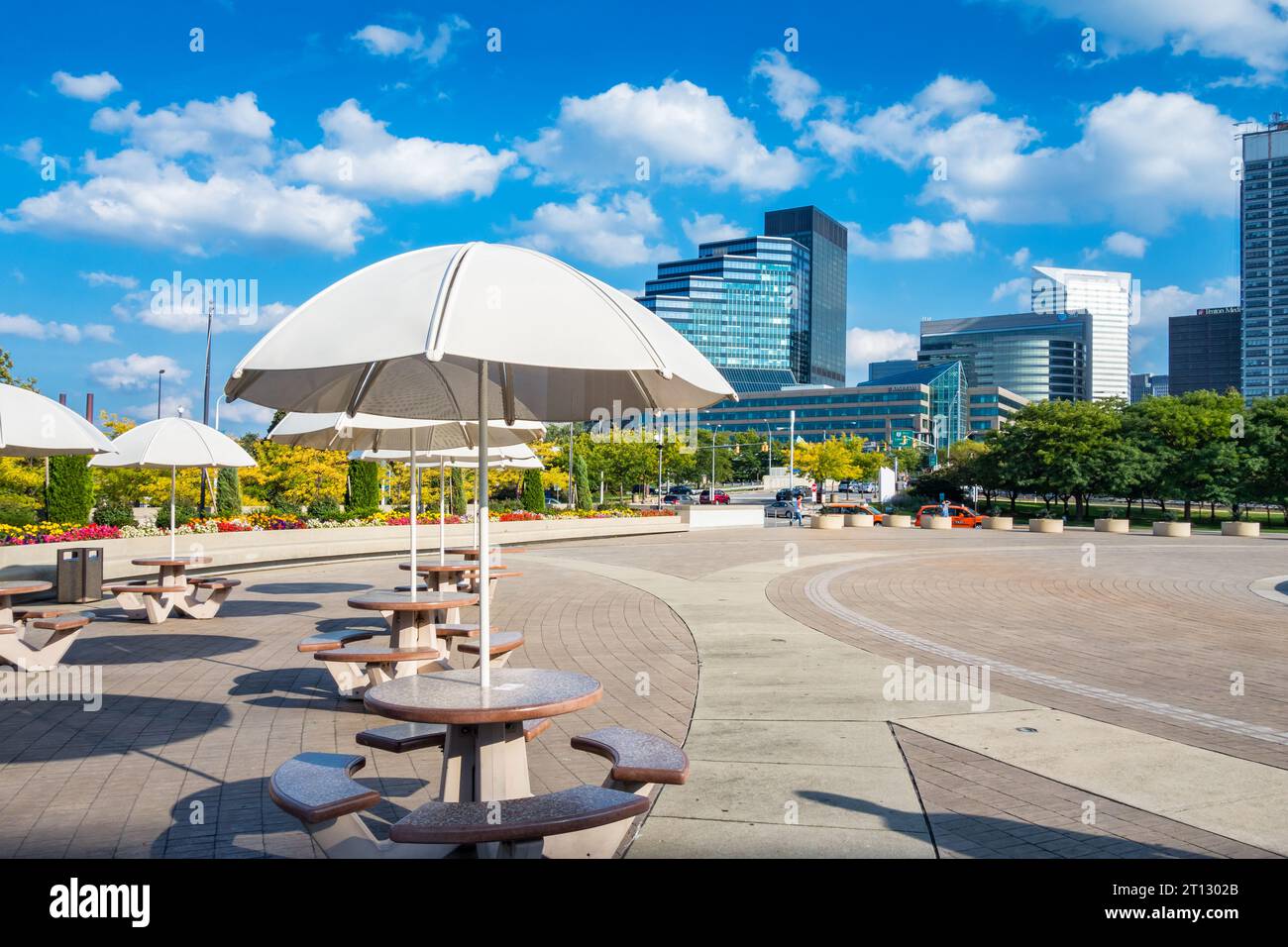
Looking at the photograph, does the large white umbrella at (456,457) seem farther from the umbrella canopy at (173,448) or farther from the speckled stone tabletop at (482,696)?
the speckled stone tabletop at (482,696)

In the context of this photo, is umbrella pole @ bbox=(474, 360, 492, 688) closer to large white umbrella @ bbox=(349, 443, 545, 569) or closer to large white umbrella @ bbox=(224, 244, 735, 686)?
large white umbrella @ bbox=(224, 244, 735, 686)

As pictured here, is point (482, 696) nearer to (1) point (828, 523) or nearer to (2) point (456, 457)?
(2) point (456, 457)

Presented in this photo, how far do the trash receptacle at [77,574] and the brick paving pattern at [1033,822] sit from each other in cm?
1343

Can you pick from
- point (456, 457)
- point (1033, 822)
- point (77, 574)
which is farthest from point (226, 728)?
point (77, 574)

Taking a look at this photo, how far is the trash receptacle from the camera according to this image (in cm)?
1384

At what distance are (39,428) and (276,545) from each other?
43.0 feet

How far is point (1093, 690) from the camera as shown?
7.93 meters

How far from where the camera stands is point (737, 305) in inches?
7156

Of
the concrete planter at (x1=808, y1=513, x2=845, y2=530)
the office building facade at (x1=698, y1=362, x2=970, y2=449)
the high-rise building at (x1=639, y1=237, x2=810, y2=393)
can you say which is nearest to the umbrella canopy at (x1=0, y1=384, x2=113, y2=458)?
the concrete planter at (x1=808, y1=513, x2=845, y2=530)
